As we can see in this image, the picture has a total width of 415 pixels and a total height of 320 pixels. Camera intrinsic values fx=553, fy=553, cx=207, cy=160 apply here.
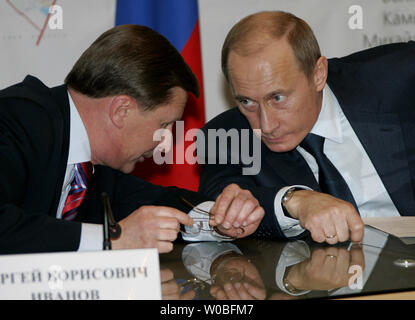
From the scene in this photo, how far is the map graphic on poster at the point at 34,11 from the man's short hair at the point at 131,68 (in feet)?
3.57

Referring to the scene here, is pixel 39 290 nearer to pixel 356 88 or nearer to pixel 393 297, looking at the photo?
pixel 393 297

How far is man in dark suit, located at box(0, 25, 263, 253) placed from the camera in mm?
1510

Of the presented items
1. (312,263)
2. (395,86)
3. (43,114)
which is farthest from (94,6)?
(312,263)

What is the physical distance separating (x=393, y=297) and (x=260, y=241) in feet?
2.12

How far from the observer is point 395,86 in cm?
229

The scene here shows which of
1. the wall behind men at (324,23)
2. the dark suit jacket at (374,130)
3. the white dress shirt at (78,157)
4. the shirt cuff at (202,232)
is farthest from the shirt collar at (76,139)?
the wall behind men at (324,23)

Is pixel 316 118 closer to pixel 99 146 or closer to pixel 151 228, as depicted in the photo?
pixel 99 146

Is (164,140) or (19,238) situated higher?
(164,140)

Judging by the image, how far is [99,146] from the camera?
200 centimetres

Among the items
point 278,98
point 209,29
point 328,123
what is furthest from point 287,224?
point 209,29

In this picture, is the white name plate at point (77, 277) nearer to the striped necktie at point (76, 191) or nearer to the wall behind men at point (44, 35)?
the striped necktie at point (76, 191)

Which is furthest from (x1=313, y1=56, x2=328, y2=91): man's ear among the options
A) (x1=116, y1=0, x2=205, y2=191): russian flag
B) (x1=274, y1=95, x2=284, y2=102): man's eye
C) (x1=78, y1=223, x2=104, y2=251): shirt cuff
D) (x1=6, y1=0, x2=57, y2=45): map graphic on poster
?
(x1=6, y1=0, x2=57, y2=45): map graphic on poster

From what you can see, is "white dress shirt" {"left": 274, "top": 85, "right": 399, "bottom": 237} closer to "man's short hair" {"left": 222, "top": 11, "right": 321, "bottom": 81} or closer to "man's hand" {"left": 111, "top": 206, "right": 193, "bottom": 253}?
"man's short hair" {"left": 222, "top": 11, "right": 321, "bottom": 81}

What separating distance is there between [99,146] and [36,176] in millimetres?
326
